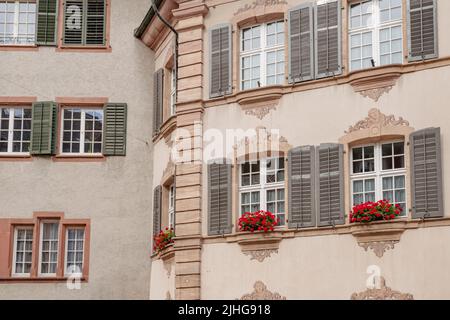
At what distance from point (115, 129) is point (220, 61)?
14.4 feet

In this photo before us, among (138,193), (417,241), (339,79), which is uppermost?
(339,79)

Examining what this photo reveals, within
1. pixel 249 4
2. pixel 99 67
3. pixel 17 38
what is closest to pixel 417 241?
pixel 249 4

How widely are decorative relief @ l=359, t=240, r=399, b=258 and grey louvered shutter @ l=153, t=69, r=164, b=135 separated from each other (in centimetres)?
718

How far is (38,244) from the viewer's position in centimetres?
2350

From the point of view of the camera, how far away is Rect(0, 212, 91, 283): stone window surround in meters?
23.3

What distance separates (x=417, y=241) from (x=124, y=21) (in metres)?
10.8

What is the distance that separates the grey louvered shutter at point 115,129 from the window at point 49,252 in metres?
2.35

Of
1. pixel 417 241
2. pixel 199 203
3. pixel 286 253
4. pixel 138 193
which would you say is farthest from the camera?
pixel 138 193

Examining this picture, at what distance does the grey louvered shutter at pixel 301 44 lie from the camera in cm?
1948

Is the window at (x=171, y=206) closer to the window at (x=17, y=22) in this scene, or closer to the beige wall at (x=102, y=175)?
the beige wall at (x=102, y=175)

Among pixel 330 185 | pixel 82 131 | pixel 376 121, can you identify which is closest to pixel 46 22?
pixel 82 131

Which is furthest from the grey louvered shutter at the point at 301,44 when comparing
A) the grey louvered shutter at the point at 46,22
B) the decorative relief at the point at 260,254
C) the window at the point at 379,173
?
the grey louvered shutter at the point at 46,22
